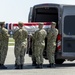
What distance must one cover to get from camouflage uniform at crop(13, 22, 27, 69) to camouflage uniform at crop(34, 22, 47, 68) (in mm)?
432

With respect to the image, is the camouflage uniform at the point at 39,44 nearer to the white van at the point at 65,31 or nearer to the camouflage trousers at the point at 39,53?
the camouflage trousers at the point at 39,53

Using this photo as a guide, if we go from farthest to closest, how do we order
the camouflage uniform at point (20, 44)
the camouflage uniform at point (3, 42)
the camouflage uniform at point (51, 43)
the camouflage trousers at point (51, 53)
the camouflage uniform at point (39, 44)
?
the camouflage trousers at point (51, 53) → the camouflage uniform at point (51, 43) → the camouflage uniform at point (39, 44) → the camouflage uniform at point (3, 42) → the camouflage uniform at point (20, 44)

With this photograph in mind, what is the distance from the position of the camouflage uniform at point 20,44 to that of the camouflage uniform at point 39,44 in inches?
17.0

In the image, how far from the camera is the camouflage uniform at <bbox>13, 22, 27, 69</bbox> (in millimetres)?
15508

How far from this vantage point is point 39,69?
15.4 metres

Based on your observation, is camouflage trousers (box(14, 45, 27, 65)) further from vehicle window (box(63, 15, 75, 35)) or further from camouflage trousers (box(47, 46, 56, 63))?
vehicle window (box(63, 15, 75, 35))

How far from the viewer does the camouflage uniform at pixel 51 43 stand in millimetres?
15852

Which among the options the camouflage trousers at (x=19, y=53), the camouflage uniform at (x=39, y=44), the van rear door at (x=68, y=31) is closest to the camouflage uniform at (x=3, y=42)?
the camouflage trousers at (x=19, y=53)

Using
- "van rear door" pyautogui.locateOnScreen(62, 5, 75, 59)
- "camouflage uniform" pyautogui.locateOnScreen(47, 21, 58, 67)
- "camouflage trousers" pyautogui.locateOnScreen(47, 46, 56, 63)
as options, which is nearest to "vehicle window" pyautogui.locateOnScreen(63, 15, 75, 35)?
"van rear door" pyautogui.locateOnScreen(62, 5, 75, 59)

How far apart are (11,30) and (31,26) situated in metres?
0.72

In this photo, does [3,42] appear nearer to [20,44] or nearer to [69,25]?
[20,44]
